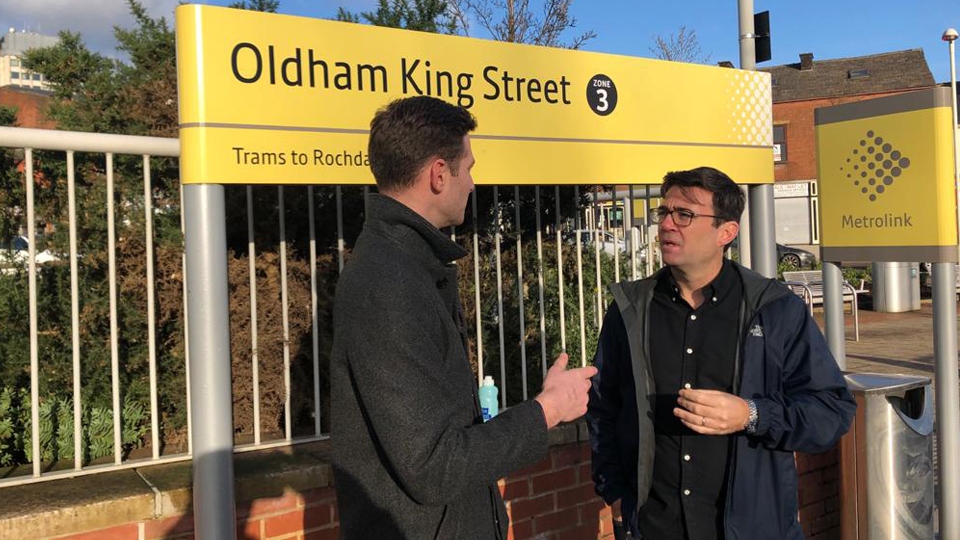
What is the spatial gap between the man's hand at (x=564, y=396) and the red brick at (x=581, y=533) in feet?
7.52

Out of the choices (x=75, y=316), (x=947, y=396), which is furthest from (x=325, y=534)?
(x=947, y=396)

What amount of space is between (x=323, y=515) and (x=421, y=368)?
182 centimetres

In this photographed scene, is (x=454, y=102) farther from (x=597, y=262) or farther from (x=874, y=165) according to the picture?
(x=874, y=165)

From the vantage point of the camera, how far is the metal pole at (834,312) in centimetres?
475

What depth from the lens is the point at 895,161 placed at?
4.49 m

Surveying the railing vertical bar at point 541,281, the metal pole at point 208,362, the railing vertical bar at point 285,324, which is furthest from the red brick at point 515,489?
the metal pole at point 208,362

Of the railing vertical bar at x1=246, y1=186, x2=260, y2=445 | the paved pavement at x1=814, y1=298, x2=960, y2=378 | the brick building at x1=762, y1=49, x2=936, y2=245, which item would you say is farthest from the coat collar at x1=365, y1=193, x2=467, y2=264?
the brick building at x1=762, y1=49, x2=936, y2=245

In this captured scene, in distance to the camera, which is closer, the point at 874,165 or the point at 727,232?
the point at 727,232

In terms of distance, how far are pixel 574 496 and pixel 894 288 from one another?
49.0ft

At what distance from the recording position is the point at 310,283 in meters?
3.80

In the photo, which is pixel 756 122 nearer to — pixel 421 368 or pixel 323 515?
pixel 323 515

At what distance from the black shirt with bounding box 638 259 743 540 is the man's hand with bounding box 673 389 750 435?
0.25 m

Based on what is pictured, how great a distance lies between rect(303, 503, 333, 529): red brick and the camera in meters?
3.26

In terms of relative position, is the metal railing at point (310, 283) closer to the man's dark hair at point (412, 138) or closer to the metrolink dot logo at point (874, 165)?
the man's dark hair at point (412, 138)
